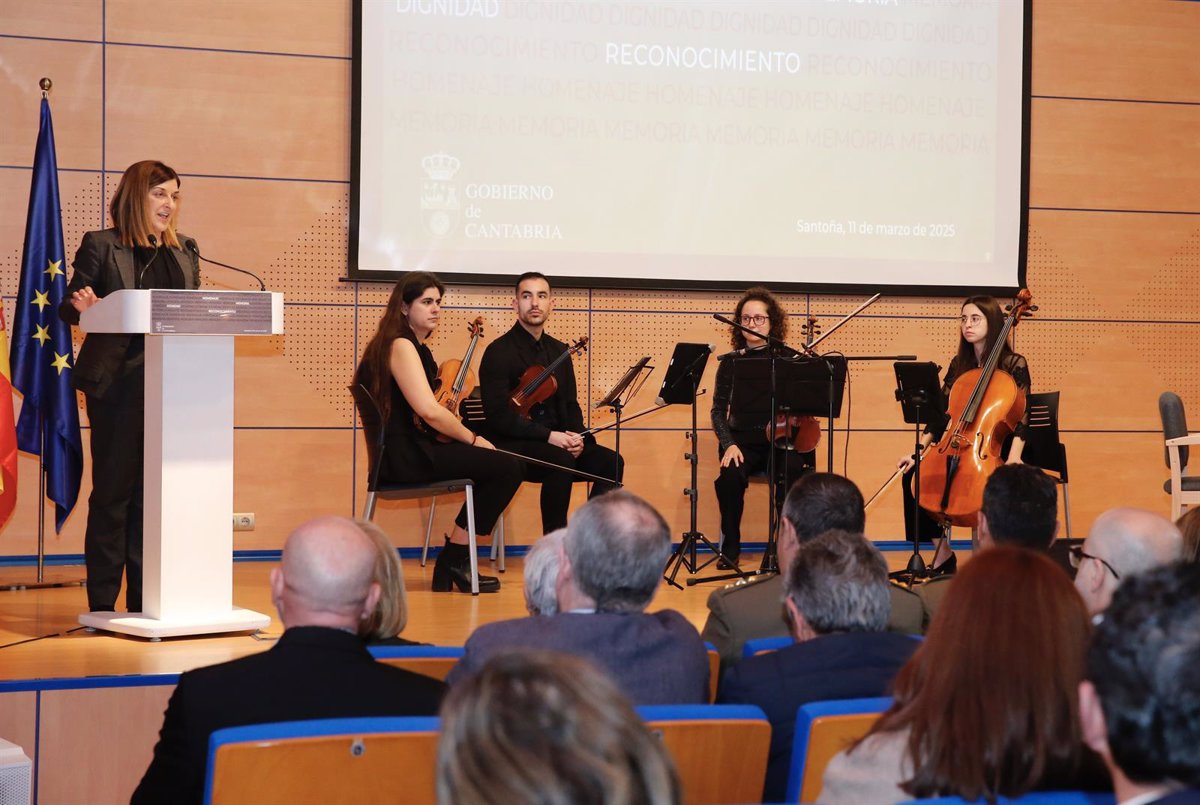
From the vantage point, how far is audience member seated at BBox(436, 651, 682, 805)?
86 centimetres

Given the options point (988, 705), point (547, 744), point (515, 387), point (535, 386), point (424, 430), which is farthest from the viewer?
point (515, 387)

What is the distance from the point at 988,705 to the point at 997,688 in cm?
2

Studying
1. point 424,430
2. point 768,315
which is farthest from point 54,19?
point 768,315

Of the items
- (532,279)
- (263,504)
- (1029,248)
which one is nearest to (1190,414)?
(1029,248)

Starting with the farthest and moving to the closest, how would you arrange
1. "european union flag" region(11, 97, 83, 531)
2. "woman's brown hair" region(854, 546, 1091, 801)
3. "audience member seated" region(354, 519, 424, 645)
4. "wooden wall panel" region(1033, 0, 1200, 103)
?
"wooden wall panel" region(1033, 0, 1200, 103) < "european union flag" region(11, 97, 83, 531) < "audience member seated" region(354, 519, 424, 645) < "woman's brown hair" region(854, 546, 1091, 801)

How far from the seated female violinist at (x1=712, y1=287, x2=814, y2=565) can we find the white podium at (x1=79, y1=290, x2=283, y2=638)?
2711 millimetres

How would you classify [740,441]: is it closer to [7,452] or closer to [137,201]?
[137,201]

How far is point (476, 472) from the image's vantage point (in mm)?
5375

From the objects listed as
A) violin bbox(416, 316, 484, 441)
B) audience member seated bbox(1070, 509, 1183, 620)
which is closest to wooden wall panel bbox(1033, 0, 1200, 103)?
violin bbox(416, 316, 484, 441)

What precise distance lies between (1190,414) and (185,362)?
577 cm

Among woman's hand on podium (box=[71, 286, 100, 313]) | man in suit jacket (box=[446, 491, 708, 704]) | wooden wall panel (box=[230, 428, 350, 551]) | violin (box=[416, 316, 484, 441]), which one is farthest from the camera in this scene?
wooden wall panel (box=[230, 428, 350, 551])

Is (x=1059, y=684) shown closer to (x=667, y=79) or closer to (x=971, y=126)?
(x=667, y=79)

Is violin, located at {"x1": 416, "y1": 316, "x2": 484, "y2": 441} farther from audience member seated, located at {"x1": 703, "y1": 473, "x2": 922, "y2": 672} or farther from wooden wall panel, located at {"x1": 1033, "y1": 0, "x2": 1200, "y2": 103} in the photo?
wooden wall panel, located at {"x1": 1033, "y1": 0, "x2": 1200, "y2": 103}

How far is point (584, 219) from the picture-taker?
6.64 meters
